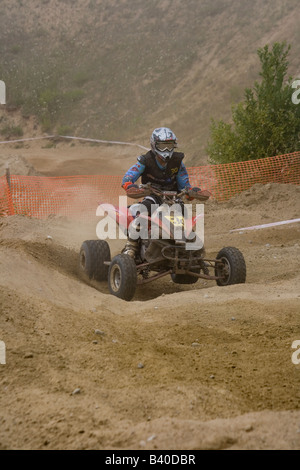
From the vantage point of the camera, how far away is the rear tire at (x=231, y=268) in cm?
621

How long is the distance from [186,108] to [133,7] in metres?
12.8

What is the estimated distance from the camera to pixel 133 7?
34.4 metres

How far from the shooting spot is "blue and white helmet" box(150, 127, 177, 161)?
6.60 m

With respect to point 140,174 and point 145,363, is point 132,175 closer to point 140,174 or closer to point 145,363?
point 140,174

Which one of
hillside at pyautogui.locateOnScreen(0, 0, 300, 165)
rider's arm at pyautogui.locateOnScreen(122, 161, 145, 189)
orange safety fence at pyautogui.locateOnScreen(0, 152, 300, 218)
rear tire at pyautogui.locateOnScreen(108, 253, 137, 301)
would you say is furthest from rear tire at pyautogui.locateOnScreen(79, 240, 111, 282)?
hillside at pyautogui.locateOnScreen(0, 0, 300, 165)

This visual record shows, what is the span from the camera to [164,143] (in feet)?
21.7

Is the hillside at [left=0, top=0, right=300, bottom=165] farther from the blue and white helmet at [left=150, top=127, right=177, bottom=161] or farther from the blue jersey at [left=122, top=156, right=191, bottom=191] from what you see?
the blue and white helmet at [left=150, top=127, right=177, bottom=161]

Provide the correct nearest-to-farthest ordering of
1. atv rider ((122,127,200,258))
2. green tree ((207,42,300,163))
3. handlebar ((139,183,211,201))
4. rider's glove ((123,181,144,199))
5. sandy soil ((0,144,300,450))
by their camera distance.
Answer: sandy soil ((0,144,300,450)), rider's glove ((123,181,144,199)), handlebar ((139,183,211,201)), atv rider ((122,127,200,258)), green tree ((207,42,300,163))

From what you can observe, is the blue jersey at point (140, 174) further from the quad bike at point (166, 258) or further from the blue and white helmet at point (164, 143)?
the quad bike at point (166, 258)

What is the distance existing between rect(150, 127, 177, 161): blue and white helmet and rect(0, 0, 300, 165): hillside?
13.5m

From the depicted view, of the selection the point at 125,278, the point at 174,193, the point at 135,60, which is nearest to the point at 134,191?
the point at 174,193

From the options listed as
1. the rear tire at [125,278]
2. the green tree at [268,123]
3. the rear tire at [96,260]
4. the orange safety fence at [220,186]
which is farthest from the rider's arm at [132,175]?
the green tree at [268,123]

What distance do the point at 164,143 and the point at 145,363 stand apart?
3454 mm
